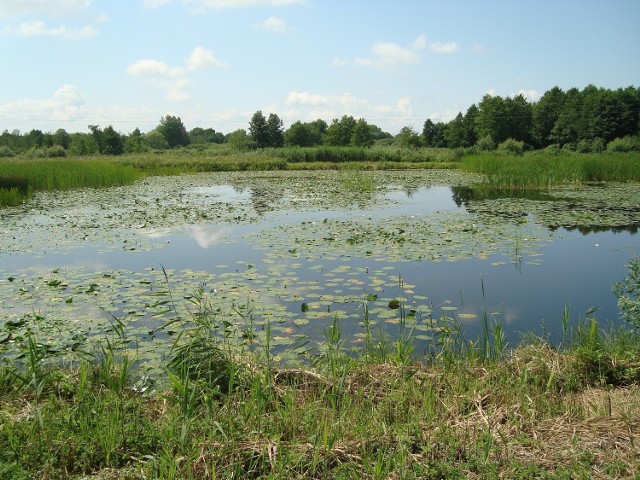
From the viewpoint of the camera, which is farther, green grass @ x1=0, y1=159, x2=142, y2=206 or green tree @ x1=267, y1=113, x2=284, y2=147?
green tree @ x1=267, y1=113, x2=284, y2=147

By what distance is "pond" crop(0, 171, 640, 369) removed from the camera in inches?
206

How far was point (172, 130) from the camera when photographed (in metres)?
93.7

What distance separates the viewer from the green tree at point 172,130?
9331 centimetres

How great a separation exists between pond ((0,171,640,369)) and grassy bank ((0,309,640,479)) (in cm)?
67

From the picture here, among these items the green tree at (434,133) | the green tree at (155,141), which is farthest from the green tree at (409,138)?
the green tree at (155,141)

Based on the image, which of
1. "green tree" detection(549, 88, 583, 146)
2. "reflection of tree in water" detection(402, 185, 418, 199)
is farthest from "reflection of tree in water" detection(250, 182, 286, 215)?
"green tree" detection(549, 88, 583, 146)

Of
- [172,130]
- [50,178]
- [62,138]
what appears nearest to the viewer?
[50,178]

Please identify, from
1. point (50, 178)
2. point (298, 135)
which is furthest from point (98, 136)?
point (50, 178)

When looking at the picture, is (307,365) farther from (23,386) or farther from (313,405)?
(23,386)

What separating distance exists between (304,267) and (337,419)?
4.54m

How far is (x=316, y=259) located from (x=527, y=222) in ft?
19.3

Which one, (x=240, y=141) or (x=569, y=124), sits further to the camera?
(x=240, y=141)

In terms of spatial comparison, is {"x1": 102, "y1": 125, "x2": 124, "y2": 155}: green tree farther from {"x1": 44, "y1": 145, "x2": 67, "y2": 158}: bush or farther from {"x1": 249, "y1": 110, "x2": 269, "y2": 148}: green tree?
{"x1": 249, "y1": 110, "x2": 269, "y2": 148}: green tree

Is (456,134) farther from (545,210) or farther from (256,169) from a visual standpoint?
(545,210)
